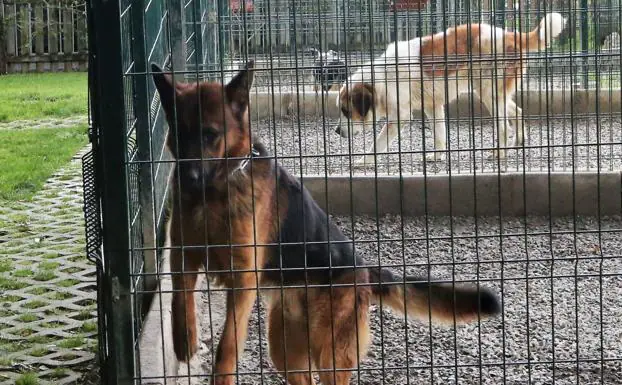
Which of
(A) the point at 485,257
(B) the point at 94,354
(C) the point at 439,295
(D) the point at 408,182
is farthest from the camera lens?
(D) the point at 408,182

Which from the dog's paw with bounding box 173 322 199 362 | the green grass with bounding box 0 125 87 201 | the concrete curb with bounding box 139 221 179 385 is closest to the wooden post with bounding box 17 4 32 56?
the green grass with bounding box 0 125 87 201

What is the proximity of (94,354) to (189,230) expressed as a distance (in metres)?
1.12

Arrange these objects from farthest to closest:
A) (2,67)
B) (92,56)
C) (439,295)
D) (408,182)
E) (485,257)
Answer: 1. (2,67)
2. (408,182)
3. (485,257)
4. (439,295)
5. (92,56)

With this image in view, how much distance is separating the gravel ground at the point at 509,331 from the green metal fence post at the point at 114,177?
1.95ft

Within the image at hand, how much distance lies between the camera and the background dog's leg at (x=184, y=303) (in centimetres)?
492

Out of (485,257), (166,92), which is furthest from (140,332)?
(485,257)

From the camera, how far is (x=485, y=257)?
7938 millimetres

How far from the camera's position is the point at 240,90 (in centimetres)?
492

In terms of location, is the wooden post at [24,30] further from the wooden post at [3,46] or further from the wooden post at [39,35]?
the wooden post at [3,46]

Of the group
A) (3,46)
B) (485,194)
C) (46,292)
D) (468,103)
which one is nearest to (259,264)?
(46,292)

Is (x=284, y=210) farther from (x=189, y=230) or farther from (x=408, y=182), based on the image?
(x=408, y=182)

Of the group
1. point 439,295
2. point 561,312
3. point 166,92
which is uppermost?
point 166,92

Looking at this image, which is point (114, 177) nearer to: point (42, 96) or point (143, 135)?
point (143, 135)

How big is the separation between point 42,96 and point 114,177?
47.2ft
